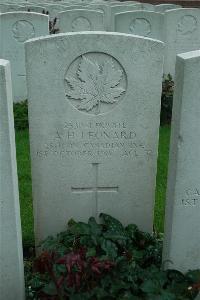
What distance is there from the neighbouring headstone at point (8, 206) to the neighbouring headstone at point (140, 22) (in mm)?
5423

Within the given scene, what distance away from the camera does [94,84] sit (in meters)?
3.36

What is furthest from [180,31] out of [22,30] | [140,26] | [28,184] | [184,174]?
[184,174]

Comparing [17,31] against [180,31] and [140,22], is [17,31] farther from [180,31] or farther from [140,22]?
[180,31]

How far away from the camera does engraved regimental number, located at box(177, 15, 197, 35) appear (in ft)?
26.0

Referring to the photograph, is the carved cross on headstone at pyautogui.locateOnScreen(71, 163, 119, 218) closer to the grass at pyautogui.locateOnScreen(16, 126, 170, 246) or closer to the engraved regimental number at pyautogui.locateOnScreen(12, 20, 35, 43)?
the grass at pyautogui.locateOnScreen(16, 126, 170, 246)

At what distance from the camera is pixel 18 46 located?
23.7ft

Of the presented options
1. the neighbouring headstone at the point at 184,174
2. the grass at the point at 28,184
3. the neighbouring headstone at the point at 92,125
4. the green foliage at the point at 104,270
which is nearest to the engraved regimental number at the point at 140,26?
the grass at the point at 28,184

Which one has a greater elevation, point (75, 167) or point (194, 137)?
point (194, 137)

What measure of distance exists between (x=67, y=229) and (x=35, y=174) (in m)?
0.53

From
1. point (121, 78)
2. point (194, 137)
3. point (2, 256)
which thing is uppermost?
point (121, 78)

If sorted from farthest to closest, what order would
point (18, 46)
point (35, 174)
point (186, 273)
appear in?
point (18, 46), point (35, 174), point (186, 273)

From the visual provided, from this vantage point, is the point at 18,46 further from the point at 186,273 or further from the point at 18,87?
the point at 186,273

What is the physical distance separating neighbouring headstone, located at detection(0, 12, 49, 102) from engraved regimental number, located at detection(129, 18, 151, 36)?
4.92 feet

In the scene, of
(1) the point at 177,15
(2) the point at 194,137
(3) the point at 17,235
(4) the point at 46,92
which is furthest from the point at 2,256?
(1) the point at 177,15
